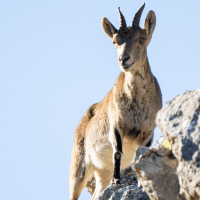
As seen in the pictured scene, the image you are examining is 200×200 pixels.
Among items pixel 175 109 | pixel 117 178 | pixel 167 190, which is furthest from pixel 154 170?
pixel 117 178

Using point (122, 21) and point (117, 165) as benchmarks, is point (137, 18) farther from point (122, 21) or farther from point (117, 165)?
point (117, 165)

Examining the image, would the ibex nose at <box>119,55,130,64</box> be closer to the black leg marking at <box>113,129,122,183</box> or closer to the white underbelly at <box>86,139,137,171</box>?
the black leg marking at <box>113,129,122,183</box>

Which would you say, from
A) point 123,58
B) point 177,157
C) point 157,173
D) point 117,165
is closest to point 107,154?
point 117,165

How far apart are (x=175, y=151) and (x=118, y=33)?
516cm

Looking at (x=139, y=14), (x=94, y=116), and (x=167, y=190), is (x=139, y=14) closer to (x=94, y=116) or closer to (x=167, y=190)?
(x=94, y=116)

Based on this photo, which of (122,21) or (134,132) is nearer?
(134,132)

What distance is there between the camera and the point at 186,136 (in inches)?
181

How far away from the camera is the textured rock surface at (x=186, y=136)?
4527 mm

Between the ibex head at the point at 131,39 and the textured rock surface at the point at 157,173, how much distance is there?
3664 mm

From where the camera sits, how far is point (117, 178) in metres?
8.73

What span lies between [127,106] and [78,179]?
240cm

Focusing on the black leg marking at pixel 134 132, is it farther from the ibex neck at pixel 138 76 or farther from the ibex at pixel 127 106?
the ibex neck at pixel 138 76

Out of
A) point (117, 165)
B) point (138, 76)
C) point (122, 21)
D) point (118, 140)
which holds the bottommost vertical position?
point (117, 165)

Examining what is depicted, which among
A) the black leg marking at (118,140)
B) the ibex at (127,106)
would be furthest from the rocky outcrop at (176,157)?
the black leg marking at (118,140)
